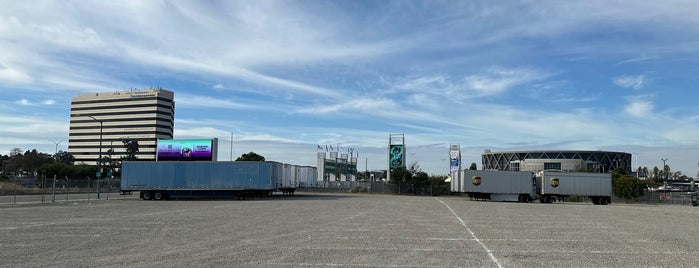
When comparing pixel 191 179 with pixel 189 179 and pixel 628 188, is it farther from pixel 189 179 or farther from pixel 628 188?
pixel 628 188

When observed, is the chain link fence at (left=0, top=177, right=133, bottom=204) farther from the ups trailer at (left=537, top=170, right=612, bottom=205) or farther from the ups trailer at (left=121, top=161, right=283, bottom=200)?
the ups trailer at (left=537, top=170, right=612, bottom=205)

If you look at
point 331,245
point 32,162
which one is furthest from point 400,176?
point 32,162

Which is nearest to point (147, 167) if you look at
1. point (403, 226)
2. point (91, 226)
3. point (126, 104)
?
point (91, 226)

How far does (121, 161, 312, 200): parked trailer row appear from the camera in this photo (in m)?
45.7

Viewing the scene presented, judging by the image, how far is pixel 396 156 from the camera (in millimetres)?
91688

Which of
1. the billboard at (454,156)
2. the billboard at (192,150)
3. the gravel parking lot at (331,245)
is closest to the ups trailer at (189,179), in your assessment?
the billboard at (192,150)

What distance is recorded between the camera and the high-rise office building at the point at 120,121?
169375 millimetres

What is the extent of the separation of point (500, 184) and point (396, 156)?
3780cm

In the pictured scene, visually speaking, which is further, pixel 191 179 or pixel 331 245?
pixel 191 179

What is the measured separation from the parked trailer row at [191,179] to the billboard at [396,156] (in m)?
47.0

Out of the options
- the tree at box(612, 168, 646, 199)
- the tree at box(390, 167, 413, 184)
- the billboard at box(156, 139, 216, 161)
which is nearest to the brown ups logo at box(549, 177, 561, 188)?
the tree at box(612, 168, 646, 199)

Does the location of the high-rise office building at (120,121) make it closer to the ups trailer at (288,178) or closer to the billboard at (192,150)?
the billboard at (192,150)

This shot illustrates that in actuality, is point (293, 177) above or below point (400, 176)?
below

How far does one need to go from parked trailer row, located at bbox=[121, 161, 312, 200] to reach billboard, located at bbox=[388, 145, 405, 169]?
47.0 m
